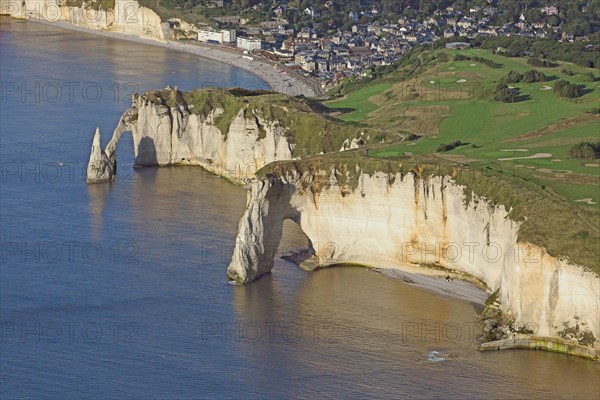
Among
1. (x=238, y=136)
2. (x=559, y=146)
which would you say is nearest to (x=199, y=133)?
(x=238, y=136)

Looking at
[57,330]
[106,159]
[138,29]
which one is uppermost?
[138,29]

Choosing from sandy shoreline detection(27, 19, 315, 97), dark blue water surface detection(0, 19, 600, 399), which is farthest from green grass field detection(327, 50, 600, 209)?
sandy shoreline detection(27, 19, 315, 97)

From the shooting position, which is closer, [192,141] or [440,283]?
[440,283]

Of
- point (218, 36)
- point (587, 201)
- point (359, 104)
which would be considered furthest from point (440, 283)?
point (218, 36)

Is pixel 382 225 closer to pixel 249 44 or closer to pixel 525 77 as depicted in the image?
pixel 525 77

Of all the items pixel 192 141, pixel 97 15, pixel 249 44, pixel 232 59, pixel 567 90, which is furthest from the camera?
pixel 97 15

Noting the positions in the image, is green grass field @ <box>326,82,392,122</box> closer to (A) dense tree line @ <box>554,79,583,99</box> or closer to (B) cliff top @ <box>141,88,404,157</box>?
(B) cliff top @ <box>141,88,404,157</box>

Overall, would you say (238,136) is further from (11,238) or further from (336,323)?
(336,323)
